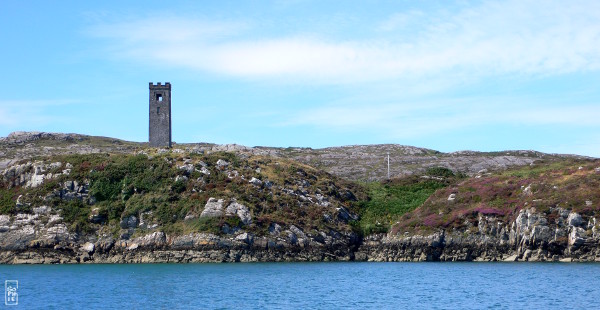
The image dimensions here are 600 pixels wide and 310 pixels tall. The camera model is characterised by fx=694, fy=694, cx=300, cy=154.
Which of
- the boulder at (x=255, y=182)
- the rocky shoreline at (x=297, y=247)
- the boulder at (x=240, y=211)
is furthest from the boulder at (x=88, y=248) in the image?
the boulder at (x=255, y=182)

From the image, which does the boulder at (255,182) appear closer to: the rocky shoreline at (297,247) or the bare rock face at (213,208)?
the bare rock face at (213,208)

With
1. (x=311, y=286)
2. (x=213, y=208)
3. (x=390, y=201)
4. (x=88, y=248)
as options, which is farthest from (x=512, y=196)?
(x=88, y=248)

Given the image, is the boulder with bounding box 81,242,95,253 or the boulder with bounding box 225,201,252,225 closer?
the boulder with bounding box 225,201,252,225

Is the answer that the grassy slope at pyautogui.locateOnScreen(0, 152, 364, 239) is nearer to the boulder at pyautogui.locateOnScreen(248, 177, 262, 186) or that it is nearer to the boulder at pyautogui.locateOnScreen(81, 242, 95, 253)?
the boulder at pyautogui.locateOnScreen(248, 177, 262, 186)

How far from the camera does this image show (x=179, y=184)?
8650 centimetres

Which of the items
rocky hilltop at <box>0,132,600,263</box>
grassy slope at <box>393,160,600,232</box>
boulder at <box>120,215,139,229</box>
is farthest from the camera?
Result: boulder at <box>120,215,139,229</box>

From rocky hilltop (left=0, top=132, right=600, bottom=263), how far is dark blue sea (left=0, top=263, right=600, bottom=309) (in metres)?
4.32

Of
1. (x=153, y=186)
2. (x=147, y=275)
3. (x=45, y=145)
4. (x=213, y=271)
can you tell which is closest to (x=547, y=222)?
(x=213, y=271)

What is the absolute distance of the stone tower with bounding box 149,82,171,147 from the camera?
341 feet

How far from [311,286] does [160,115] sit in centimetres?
5812

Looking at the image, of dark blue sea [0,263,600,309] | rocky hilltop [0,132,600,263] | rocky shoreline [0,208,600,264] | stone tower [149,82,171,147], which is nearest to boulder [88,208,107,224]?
rocky hilltop [0,132,600,263]

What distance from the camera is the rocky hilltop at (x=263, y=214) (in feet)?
240

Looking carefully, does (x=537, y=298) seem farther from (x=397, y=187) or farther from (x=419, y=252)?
(x=397, y=187)

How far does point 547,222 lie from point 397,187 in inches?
1367
